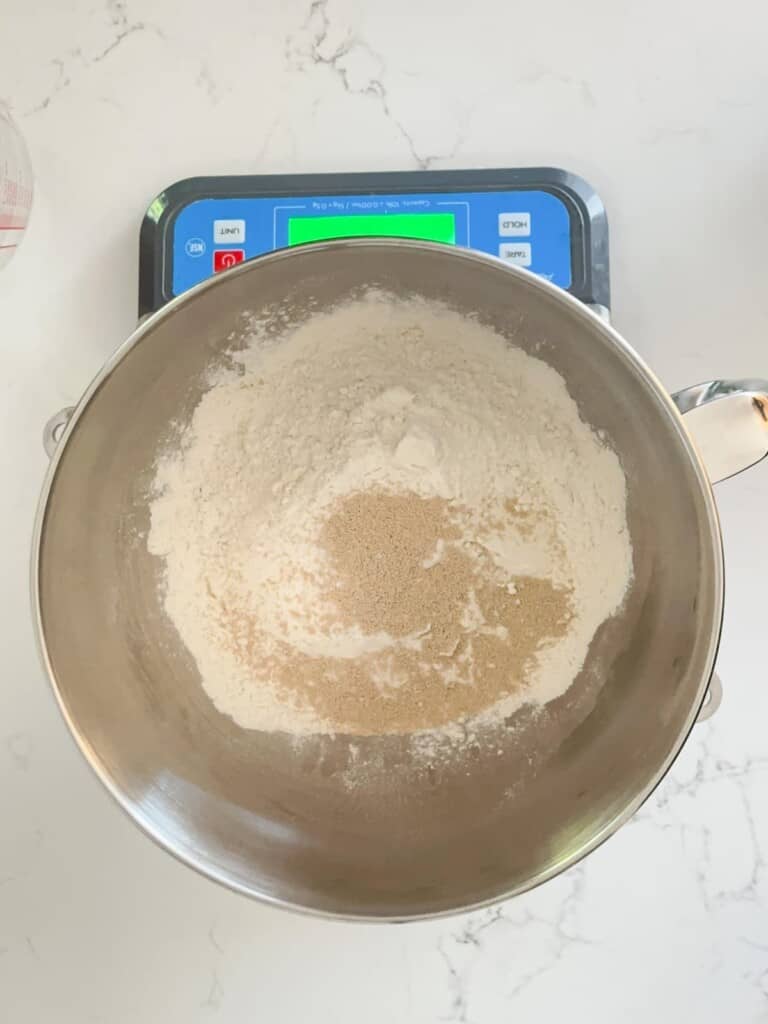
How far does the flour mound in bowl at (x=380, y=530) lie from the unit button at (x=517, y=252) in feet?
0.31

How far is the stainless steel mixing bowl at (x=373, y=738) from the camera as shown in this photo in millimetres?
583

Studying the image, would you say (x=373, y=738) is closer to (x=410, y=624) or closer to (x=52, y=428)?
(x=410, y=624)

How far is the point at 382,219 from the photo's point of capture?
738 millimetres


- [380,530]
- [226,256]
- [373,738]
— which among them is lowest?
[373,738]

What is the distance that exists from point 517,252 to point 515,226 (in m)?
0.02

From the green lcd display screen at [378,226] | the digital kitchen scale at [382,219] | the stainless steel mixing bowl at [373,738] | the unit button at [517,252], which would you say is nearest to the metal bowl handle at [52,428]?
the stainless steel mixing bowl at [373,738]

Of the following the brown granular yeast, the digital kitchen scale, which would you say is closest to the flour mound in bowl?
the brown granular yeast

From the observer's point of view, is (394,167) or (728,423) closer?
(728,423)

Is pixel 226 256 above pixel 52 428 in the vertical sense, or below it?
above

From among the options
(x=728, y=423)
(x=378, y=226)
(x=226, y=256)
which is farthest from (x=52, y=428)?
(x=728, y=423)

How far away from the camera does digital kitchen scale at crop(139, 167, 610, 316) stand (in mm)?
732

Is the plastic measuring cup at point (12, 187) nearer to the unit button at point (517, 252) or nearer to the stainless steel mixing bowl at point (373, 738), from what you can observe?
the stainless steel mixing bowl at point (373, 738)

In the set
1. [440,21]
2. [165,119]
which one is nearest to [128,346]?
[165,119]

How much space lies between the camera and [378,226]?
0.74 m
